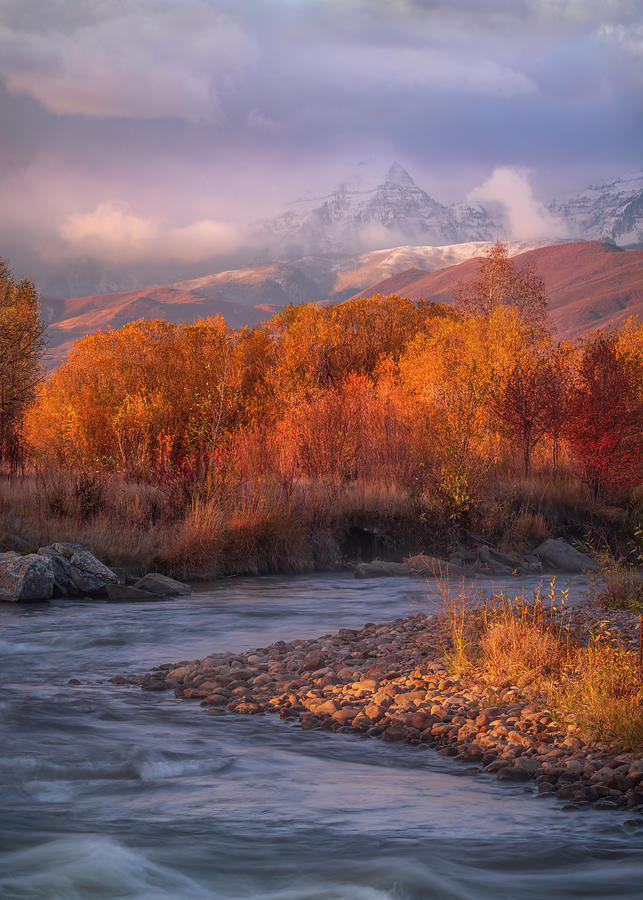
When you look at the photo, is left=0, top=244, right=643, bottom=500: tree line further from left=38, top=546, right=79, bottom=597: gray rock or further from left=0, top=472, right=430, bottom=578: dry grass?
left=38, top=546, right=79, bottom=597: gray rock

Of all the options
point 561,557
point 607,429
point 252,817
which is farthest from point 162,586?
point 607,429

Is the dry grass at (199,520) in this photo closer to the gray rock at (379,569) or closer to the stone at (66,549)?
the stone at (66,549)

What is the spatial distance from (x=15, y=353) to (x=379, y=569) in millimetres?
11118

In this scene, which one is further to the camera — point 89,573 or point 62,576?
point 89,573

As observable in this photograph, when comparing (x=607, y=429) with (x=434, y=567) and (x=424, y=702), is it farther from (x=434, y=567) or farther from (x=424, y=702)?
(x=424, y=702)

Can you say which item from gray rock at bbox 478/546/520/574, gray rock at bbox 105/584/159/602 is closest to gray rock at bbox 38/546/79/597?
gray rock at bbox 105/584/159/602

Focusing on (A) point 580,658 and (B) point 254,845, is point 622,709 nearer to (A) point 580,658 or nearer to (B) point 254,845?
(A) point 580,658

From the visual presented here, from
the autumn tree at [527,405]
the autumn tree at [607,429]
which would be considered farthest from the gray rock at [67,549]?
the autumn tree at [607,429]

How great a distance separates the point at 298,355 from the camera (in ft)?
97.0

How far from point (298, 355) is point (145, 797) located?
81.1ft

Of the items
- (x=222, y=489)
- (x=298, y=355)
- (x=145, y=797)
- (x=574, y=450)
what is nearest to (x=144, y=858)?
(x=145, y=797)

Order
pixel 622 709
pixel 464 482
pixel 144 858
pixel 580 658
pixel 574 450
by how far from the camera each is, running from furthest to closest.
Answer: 1. pixel 574 450
2. pixel 464 482
3. pixel 580 658
4. pixel 622 709
5. pixel 144 858

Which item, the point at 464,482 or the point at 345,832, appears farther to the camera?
the point at 464,482

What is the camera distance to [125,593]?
12.6 metres
